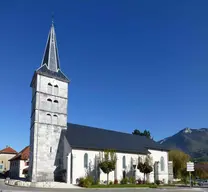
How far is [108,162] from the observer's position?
39.8m

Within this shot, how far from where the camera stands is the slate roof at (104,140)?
42344 millimetres

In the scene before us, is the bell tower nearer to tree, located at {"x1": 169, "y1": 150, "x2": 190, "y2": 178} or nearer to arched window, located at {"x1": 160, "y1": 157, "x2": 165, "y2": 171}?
arched window, located at {"x1": 160, "y1": 157, "x2": 165, "y2": 171}

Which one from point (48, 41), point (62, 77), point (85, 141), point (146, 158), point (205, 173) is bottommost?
point (205, 173)

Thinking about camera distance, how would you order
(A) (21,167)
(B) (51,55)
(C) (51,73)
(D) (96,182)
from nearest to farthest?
(D) (96,182), (C) (51,73), (B) (51,55), (A) (21,167)

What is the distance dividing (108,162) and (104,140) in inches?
303

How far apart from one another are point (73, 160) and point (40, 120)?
26.7 ft

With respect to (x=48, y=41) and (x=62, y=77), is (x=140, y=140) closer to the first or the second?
(x=62, y=77)

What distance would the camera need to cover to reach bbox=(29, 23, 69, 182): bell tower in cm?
3950

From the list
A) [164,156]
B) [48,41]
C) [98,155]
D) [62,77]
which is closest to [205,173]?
[164,156]

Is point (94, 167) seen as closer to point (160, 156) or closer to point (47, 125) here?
point (47, 125)

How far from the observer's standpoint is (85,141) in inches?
1694

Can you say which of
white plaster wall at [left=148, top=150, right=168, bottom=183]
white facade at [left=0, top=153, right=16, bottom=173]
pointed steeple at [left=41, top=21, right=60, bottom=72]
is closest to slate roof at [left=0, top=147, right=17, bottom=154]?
white facade at [left=0, top=153, right=16, bottom=173]

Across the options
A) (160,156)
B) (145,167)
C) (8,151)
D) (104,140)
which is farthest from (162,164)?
(8,151)

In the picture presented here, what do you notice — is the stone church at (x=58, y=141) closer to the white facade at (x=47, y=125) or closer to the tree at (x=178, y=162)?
the white facade at (x=47, y=125)
